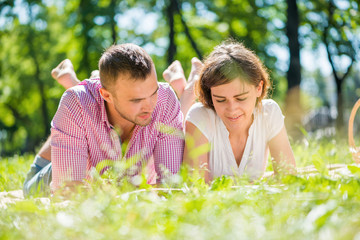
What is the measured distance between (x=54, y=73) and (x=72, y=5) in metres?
14.2

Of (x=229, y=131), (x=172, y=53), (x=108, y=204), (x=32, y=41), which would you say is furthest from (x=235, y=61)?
(x=32, y=41)

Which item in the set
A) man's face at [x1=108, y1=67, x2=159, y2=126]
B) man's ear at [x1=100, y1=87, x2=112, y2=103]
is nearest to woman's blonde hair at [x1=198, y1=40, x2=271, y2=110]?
man's face at [x1=108, y1=67, x2=159, y2=126]

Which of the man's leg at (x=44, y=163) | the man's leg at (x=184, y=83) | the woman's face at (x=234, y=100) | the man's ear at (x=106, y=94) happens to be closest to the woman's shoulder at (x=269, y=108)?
the woman's face at (x=234, y=100)

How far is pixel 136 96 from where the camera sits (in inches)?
102

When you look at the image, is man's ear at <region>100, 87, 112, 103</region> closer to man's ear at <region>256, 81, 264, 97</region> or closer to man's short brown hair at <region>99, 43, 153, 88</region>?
man's short brown hair at <region>99, 43, 153, 88</region>

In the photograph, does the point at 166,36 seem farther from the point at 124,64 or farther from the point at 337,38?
the point at 124,64

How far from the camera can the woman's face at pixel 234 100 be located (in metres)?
2.80

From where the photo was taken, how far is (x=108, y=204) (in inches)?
52.2

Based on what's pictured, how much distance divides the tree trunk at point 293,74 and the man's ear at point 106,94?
576 centimetres

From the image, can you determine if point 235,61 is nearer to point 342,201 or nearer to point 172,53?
point 342,201

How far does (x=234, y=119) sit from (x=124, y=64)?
0.89 metres

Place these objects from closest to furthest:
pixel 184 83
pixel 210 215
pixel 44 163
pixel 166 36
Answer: pixel 210 215 → pixel 44 163 → pixel 184 83 → pixel 166 36

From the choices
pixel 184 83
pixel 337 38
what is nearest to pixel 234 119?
pixel 184 83

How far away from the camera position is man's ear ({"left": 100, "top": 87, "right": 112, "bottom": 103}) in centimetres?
274
